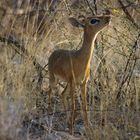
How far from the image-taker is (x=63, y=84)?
23.7ft

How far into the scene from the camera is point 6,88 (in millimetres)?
5582

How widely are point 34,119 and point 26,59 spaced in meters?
1.01

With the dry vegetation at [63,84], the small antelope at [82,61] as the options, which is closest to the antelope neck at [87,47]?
the small antelope at [82,61]

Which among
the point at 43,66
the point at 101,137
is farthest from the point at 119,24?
the point at 101,137

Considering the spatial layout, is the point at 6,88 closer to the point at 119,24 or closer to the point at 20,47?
the point at 20,47

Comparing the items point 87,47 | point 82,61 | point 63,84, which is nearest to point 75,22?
point 87,47

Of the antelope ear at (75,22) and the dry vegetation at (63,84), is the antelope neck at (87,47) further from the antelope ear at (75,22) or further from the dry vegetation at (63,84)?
the dry vegetation at (63,84)

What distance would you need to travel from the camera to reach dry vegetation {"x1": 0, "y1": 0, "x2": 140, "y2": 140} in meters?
5.02

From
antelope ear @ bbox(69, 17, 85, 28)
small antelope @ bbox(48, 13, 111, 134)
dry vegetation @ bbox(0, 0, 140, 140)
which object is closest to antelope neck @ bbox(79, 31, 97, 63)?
small antelope @ bbox(48, 13, 111, 134)

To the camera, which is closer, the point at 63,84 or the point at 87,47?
the point at 87,47

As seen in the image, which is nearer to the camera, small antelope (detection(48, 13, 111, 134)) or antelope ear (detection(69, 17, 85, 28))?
small antelope (detection(48, 13, 111, 134))

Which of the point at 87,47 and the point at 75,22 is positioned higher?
the point at 75,22

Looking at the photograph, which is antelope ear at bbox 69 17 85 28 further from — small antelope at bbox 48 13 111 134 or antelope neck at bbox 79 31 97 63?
antelope neck at bbox 79 31 97 63

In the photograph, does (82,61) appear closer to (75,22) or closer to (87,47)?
(87,47)
